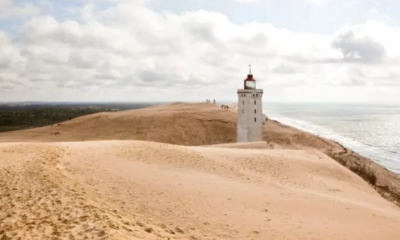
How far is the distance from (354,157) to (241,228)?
101ft

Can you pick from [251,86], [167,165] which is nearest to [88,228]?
[167,165]

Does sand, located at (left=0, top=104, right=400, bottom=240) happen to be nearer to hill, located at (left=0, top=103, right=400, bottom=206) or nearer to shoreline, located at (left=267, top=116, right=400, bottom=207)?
shoreline, located at (left=267, top=116, right=400, bottom=207)

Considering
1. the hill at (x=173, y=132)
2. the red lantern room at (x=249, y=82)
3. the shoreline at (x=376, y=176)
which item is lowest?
the shoreline at (x=376, y=176)

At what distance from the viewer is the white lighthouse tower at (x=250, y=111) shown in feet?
119

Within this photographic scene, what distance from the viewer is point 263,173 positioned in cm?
1959

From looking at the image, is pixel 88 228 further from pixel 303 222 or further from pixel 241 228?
pixel 303 222

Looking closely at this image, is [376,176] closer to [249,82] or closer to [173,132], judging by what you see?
[249,82]

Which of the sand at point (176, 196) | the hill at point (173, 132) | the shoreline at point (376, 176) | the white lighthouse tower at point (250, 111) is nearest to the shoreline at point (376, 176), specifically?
the shoreline at point (376, 176)

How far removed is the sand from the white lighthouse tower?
12.5 meters

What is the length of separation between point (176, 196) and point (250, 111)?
25.0 m

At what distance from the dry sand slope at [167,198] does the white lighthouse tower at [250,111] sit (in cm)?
1566

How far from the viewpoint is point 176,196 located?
13.0 meters

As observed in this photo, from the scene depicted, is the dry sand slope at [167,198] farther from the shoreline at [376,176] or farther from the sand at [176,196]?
the shoreline at [376,176]

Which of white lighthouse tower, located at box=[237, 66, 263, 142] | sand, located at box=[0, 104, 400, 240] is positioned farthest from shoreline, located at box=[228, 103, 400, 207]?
white lighthouse tower, located at box=[237, 66, 263, 142]
